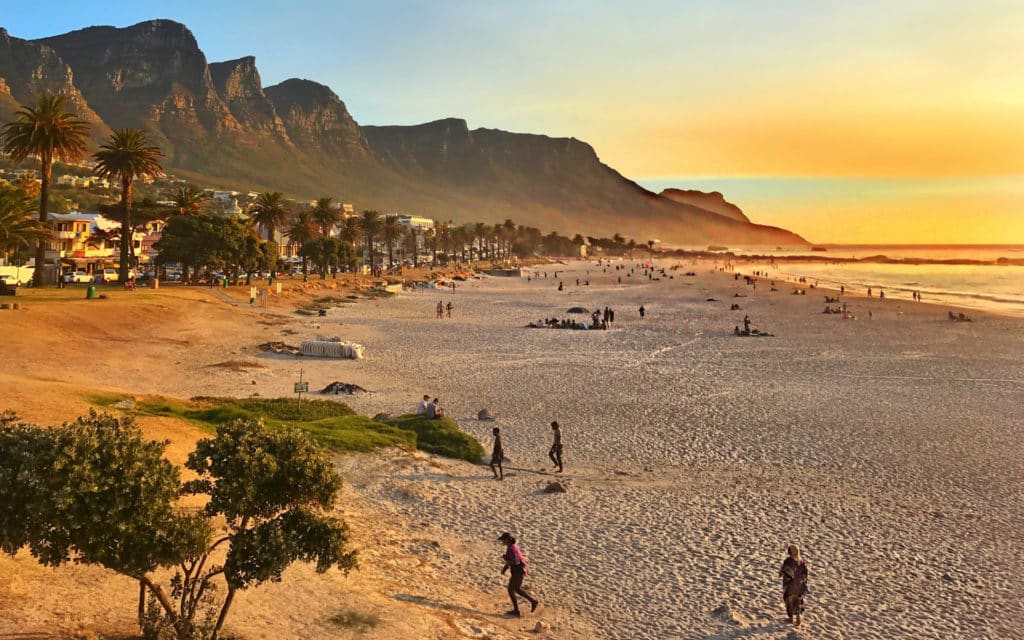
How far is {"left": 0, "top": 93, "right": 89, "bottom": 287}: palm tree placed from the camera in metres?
51.8

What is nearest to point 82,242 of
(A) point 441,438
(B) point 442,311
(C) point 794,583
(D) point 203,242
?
(D) point 203,242

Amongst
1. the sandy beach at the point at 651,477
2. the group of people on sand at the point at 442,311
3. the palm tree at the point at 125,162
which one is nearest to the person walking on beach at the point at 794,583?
the sandy beach at the point at 651,477

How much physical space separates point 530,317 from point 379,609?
53728mm

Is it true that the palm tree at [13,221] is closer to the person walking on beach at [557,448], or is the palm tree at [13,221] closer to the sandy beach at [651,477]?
the sandy beach at [651,477]

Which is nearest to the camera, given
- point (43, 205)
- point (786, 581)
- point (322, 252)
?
point (786, 581)

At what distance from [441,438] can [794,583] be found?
40.2ft

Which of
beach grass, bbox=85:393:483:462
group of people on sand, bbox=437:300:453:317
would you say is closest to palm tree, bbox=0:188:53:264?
beach grass, bbox=85:393:483:462

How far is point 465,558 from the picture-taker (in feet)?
46.1

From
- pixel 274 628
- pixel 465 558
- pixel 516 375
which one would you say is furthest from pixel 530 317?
pixel 274 628

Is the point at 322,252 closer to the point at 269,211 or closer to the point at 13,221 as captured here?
the point at 269,211

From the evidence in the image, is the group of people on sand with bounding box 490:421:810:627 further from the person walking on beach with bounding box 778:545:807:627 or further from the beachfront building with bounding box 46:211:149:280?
the beachfront building with bounding box 46:211:149:280

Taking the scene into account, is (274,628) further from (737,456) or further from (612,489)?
(737,456)

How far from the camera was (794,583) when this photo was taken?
460 inches

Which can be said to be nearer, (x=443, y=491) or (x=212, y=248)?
(x=443, y=491)
